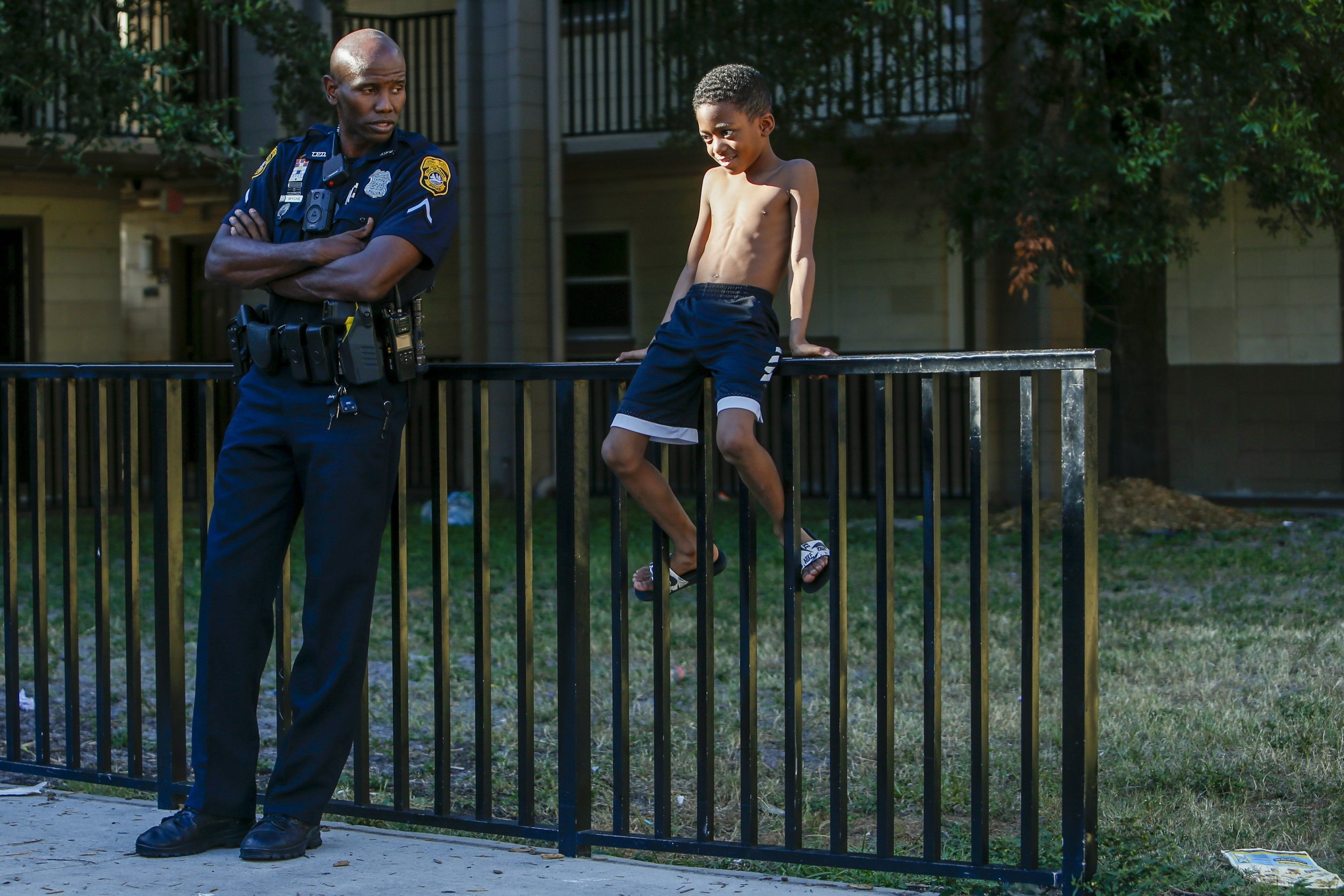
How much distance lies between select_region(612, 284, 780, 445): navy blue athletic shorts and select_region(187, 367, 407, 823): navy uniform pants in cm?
60

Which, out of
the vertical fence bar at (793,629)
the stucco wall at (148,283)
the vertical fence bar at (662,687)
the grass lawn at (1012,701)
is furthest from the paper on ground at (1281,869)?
the stucco wall at (148,283)

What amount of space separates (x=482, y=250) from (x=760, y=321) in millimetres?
13914

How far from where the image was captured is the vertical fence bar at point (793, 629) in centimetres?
343

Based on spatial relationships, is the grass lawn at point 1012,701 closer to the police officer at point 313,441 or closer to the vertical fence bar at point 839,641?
the vertical fence bar at point 839,641

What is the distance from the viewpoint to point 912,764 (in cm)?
506

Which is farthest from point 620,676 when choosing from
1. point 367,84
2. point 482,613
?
point 367,84

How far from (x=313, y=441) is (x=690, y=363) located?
93cm

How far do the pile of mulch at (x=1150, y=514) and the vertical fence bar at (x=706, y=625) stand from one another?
857 centimetres

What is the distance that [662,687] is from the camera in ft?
11.7

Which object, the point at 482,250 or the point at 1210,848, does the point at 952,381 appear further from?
the point at 1210,848

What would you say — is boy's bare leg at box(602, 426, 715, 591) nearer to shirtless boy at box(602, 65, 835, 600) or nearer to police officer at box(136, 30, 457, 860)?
Answer: shirtless boy at box(602, 65, 835, 600)

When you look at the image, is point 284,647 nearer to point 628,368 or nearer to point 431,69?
point 628,368

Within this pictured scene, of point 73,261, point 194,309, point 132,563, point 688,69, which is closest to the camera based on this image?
point 132,563

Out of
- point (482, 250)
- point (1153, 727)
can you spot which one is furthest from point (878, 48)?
point (1153, 727)
